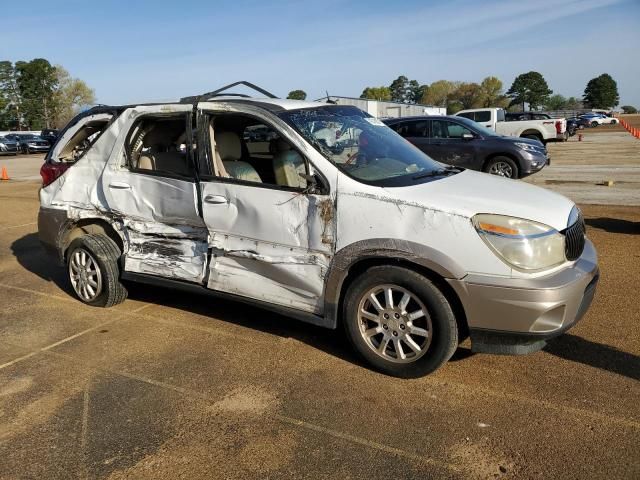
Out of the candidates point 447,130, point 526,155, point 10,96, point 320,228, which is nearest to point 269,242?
point 320,228

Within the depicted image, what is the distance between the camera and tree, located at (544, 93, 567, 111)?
13146 centimetres

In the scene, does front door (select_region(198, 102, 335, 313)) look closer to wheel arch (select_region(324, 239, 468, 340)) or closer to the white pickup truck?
wheel arch (select_region(324, 239, 468, 340))

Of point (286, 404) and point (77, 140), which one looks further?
point (77, 140)

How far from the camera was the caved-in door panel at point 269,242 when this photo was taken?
12.3 ft

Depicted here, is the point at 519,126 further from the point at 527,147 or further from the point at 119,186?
the point at 119,186

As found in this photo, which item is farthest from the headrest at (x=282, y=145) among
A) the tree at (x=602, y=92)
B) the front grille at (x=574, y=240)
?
the tree at (x=602, y=92)

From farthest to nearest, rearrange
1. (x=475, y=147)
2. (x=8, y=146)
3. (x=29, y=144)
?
(x=29, y=144), (x=8, y=146), (x=475, y=147)

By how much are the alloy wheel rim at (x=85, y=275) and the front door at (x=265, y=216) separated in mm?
1394

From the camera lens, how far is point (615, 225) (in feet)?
25.5

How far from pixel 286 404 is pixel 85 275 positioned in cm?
267

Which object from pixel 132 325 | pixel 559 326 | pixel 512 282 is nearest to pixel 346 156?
pixel 512 282

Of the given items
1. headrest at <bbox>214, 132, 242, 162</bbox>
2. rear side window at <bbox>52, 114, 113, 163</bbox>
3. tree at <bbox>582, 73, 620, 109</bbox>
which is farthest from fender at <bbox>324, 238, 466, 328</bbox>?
tree at <bbox>582, 73, 620, 109</bbox>

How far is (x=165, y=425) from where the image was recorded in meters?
3.19

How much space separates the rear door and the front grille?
348 inches
